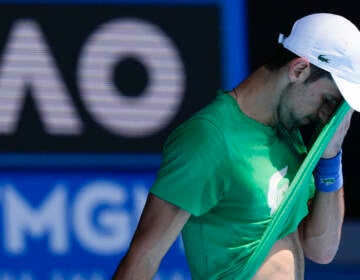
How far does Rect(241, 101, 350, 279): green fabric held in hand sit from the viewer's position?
3.33 meters

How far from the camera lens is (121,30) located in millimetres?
4980

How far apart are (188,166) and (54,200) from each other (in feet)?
6.00

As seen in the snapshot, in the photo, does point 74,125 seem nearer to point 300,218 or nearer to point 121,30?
point 121,30

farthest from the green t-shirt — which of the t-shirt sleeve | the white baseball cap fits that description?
the white baseball cap

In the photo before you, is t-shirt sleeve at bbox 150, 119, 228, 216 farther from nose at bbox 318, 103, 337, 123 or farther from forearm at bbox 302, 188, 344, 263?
forearm at bbox 302, 188, 344, 263

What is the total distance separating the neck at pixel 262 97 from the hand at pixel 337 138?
0.61ft

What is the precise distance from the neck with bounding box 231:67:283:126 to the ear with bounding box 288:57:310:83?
5 centimetres

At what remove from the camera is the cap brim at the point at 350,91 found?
328 centimetres

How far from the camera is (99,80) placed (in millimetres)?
4996

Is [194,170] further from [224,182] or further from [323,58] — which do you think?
[323,58]

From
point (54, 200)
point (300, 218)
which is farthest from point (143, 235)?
point (54, 200)

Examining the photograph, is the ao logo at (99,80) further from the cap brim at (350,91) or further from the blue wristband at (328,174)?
the cap brim at (350,91)

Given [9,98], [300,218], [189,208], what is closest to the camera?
[189,208]

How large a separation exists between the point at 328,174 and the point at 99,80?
1.64 m
